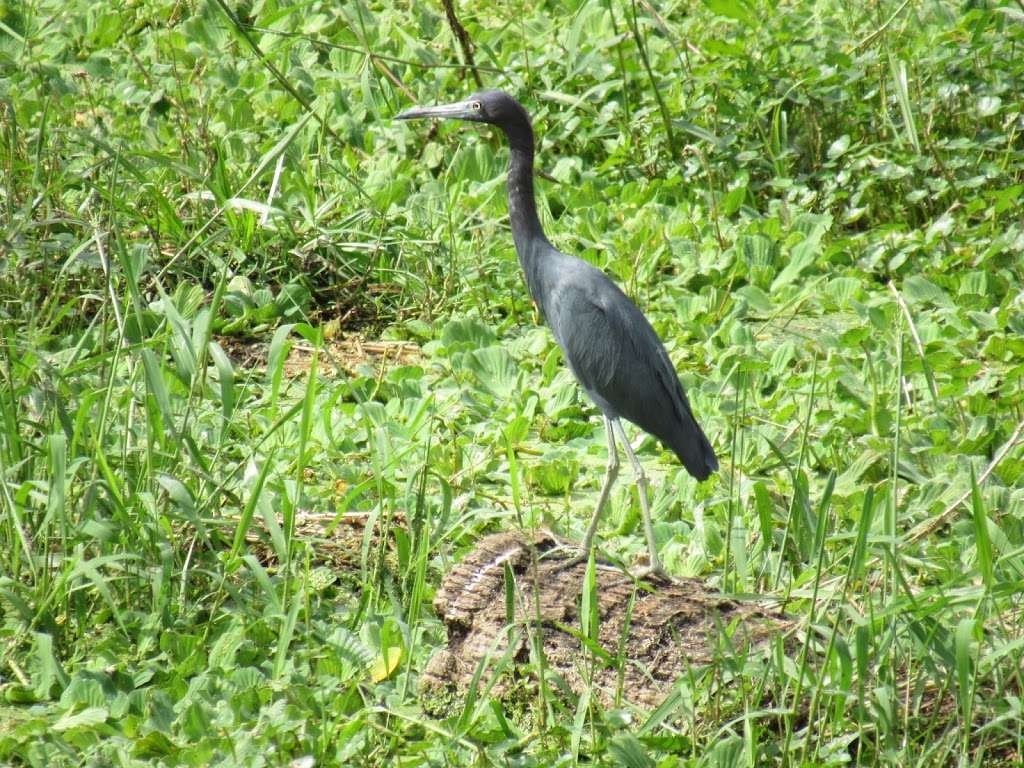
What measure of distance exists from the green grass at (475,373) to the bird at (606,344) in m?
0.23

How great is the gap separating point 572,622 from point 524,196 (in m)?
1.63

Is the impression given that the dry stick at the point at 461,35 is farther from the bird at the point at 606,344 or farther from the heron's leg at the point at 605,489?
the heron's leg at the point at 605,489

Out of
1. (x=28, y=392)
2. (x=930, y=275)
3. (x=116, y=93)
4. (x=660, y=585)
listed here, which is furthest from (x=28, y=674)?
(x=116, y=93)

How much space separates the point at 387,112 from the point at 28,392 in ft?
11.5

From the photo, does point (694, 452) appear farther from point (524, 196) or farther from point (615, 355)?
point (524, 196)

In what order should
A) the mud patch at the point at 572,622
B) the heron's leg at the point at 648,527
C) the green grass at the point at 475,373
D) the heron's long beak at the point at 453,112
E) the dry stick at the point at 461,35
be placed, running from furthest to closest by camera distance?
the dry stick at the point at 461,35 < the heron's long beak at the point at 453,112 < the heron's leg at the point at 648,527 < the mud patch at the point at 572,622 < the green grass at the point at 475,373

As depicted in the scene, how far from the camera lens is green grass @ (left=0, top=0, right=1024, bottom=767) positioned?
9.93ft

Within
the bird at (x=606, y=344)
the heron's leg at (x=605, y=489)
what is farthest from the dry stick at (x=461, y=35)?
the heron's leg at (x=605, y=489)

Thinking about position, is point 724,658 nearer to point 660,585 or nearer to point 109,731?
point 660,585

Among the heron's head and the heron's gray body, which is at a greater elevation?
the heron's head

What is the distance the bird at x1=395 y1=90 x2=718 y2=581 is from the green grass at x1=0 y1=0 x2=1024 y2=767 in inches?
9.1

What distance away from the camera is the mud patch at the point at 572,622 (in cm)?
326

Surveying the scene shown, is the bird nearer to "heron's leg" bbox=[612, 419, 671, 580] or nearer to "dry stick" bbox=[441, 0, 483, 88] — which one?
"heron's leg" bbox=[612, 419, 671, 580]

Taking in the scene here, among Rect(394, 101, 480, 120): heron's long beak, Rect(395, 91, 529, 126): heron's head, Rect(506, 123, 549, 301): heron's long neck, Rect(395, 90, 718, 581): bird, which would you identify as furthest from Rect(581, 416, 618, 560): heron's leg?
Rect(394, 101, 480, 120): heron's long beak
